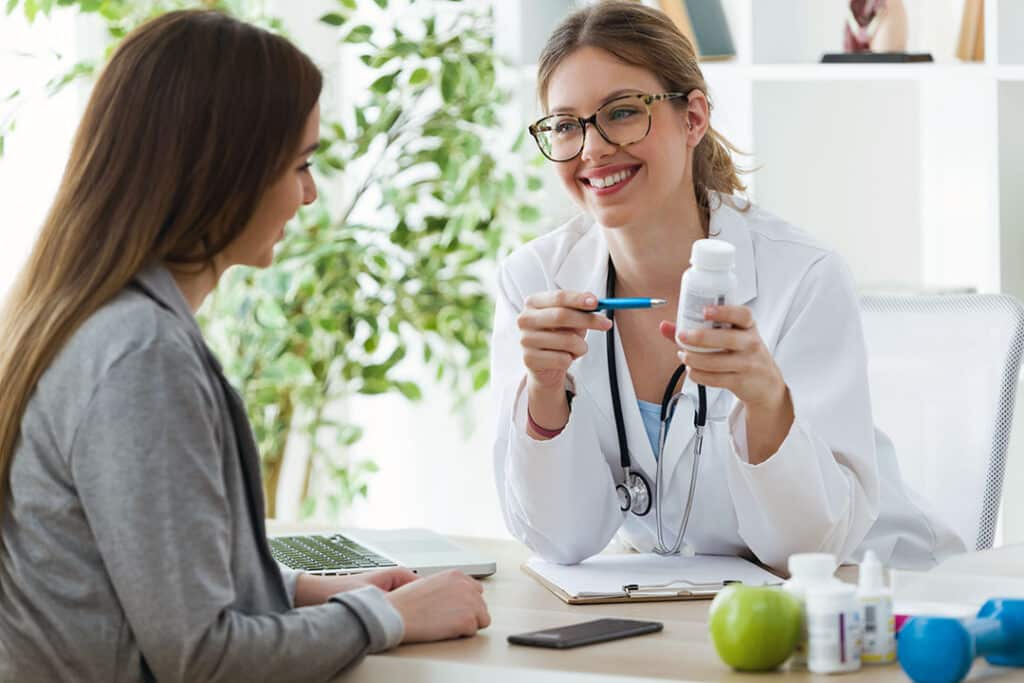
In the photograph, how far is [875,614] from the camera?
4.09 ft

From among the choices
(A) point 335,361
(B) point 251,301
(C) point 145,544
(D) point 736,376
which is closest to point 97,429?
(C) point 145,544

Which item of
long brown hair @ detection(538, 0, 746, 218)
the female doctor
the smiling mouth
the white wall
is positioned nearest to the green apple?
the female doctor

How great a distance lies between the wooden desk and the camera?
125cm

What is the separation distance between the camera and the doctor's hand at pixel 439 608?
140 centimetres

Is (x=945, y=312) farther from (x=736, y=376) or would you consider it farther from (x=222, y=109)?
(x=222, y=109)

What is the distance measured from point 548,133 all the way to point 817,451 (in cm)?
60

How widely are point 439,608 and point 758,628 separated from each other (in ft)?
1.13

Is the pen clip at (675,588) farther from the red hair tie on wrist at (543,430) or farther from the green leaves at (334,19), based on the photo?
the green leaves at (334,19)

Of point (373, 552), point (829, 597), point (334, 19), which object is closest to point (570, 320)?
point (373, 552)

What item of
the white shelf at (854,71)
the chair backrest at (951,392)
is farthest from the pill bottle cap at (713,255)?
the white shelf at (854,71)

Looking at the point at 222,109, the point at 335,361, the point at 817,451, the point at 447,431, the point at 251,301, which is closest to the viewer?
the point at 222,109

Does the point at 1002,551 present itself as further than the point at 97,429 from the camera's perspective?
Yes

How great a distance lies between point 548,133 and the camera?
1983 millimetres

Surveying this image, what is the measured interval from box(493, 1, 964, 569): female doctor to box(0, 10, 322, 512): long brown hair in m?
0.44
